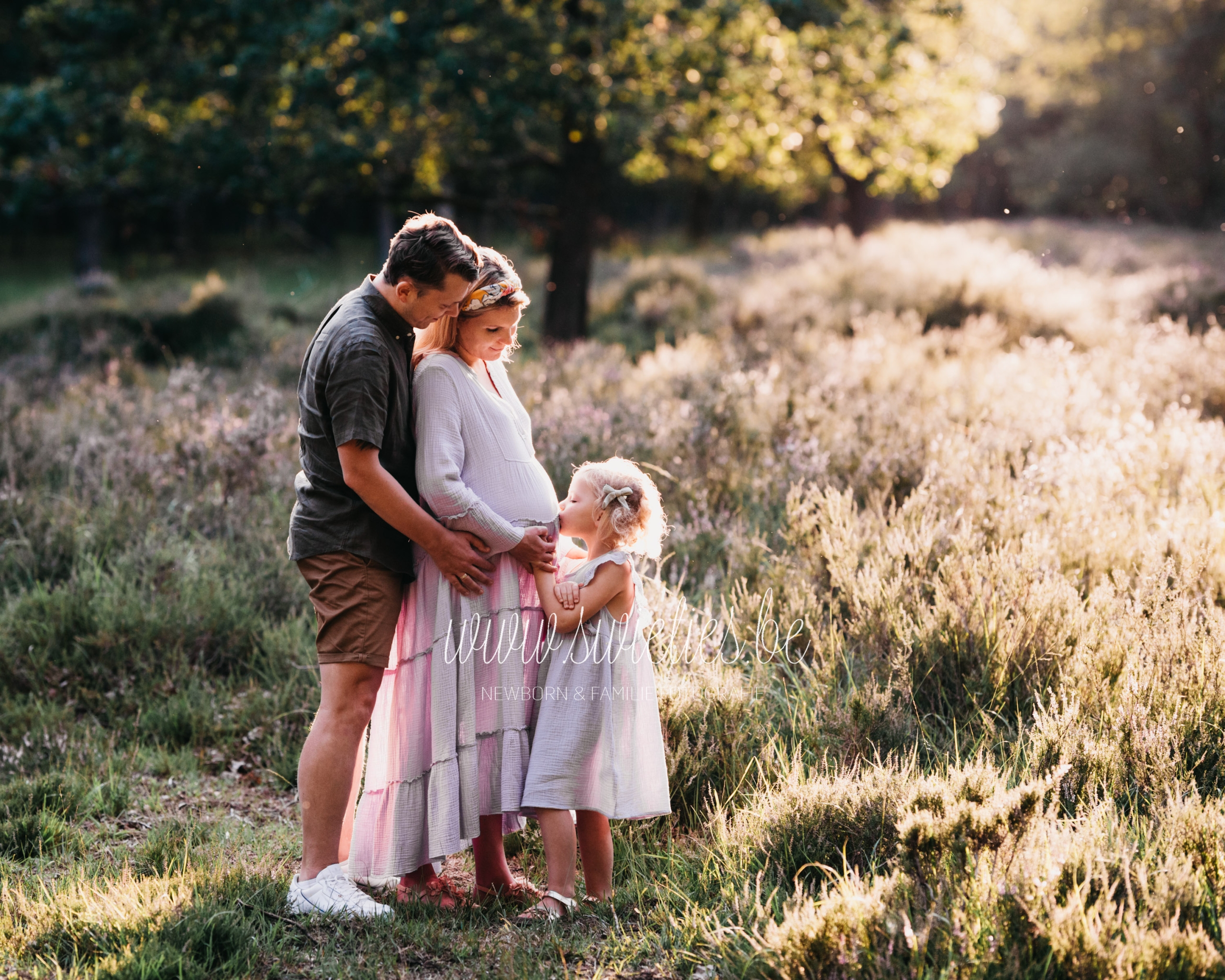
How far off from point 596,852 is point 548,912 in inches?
9.6

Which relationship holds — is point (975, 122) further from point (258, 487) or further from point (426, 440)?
point (426, 440)

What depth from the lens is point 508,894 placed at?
3.27 metres

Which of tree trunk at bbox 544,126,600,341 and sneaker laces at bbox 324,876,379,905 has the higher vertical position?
tree trunk at bbox 544,126,600,341

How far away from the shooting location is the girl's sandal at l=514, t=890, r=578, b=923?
3.02 metres

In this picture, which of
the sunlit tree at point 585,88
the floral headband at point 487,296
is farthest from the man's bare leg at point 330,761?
the sunlit tree at point 585,88

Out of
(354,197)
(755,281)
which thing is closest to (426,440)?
(354,197)

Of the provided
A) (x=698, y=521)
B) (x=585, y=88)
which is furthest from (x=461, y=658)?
(x=585, y=88)

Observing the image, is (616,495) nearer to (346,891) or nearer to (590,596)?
(590,596)

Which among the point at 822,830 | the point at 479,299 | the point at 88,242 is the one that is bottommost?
the point at 822,830

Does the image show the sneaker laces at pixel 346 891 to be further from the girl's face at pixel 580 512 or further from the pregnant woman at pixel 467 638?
the girl's face at pixel 580 512

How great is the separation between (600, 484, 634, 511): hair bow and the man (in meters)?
0.24

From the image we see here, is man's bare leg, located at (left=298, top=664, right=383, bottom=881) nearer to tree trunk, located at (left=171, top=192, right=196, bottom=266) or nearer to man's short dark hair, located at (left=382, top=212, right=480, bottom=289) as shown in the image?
man's short dark hair, located at (left=382, top=212, right=480, bottom=289)

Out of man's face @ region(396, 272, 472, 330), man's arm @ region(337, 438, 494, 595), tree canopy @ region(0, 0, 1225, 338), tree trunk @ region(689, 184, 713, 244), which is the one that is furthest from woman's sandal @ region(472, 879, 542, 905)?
tree trunk @ region(689, 184, 713, 244)

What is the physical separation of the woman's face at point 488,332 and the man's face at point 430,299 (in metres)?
0.07
